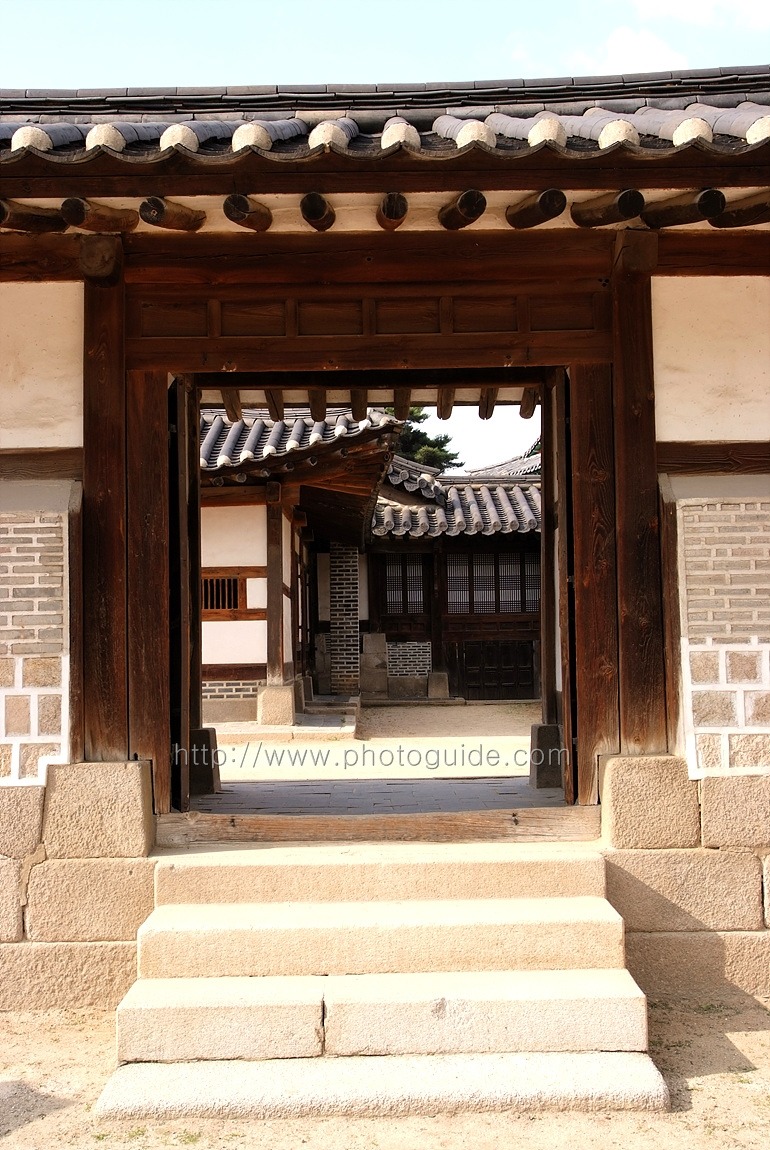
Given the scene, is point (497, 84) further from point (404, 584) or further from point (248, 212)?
point (404, 584)

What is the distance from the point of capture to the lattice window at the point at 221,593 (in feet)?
42.1

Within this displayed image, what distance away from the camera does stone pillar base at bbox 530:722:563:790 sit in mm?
5762

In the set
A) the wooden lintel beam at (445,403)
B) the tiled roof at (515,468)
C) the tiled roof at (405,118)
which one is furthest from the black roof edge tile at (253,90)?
the tiled roof at (515,468)

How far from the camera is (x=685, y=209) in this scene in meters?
3.97

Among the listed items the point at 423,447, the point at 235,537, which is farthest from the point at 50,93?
the point at 423,447

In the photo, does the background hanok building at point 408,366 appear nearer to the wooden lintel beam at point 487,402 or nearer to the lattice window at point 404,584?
the wooden lintel beam at point 487,402

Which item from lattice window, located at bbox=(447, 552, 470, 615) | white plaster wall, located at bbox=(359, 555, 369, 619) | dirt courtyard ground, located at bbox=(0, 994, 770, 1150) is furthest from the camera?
white plaster wall, located at bbox=(359, 555, 369, 619)

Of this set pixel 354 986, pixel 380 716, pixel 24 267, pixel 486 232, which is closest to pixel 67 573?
pixel 24 267

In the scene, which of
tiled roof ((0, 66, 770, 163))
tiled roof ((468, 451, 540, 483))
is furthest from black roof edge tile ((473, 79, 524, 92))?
tiled roof ((468, 451, 540, 483))

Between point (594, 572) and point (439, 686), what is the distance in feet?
49.7

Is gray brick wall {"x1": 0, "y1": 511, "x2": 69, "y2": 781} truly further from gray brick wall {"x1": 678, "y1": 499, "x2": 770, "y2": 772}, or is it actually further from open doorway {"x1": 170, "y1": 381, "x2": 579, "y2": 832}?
open doorway {"x1": 170, "y1": 381, "x2": 579, "y2": 832}

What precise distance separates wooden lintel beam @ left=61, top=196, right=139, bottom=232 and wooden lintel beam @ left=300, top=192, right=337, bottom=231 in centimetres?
83

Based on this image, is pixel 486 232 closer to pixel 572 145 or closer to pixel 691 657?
pixel 572 145

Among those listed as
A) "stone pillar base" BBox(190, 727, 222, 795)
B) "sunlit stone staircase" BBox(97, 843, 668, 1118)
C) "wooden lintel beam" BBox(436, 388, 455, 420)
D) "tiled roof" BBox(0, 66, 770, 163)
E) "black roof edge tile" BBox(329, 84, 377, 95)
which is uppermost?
"black roof edge tile" BBox(329, 84, 377, 95)
